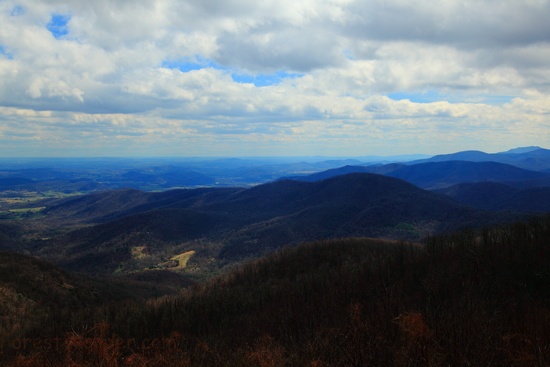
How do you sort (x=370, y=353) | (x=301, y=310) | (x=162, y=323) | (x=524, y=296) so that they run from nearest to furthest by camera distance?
(x=370, y=353), (x=524, y=296), (x=301, y=310), (x=162, y=323)

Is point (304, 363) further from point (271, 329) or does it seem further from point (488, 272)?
point (488, 272)

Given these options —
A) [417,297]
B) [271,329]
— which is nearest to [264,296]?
[271,329]

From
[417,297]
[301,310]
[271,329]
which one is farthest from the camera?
[301,310]

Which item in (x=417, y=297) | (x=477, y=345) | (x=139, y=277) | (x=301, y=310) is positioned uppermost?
(x=477, y=345)

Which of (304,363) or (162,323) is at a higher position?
(304,363)

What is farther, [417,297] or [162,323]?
[162,323]

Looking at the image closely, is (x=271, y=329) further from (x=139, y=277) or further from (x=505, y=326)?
(x=139, y=277)
